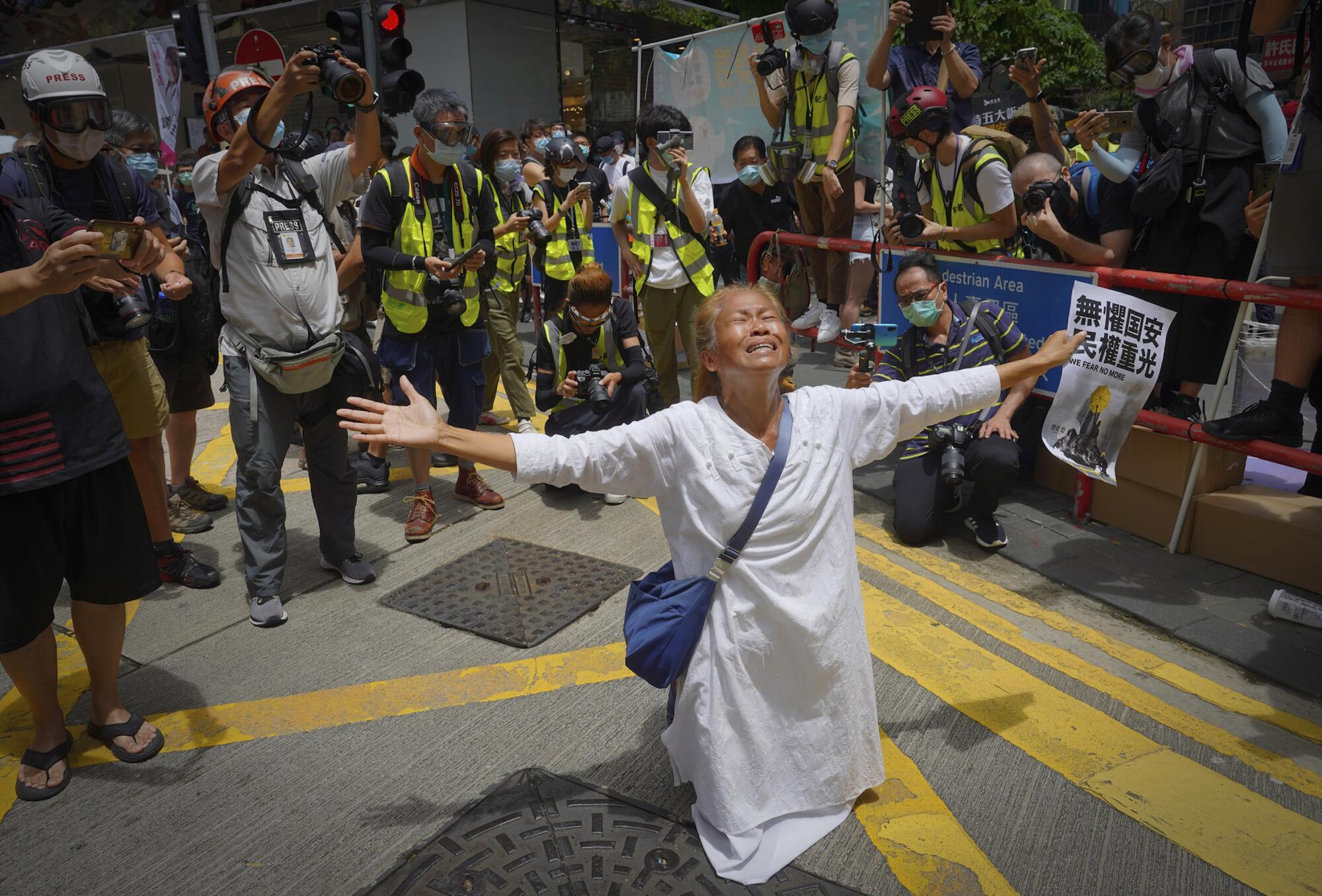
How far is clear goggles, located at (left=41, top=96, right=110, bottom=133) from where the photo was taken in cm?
349

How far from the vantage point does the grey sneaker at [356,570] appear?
4.50 metres

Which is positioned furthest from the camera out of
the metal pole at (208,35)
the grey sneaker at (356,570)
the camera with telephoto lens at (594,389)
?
the metal pole at (208,35)

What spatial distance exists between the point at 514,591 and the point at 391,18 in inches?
188

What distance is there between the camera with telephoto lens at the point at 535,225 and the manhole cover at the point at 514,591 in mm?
1964

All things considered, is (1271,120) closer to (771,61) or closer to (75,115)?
(771,61)

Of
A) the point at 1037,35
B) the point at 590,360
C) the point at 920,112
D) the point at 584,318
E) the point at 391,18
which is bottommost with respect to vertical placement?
the point at 590,360

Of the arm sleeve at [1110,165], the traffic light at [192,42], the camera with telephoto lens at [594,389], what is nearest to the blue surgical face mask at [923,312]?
the arm sleeve at [1110,165]

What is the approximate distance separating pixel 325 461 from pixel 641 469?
2317 millimetres

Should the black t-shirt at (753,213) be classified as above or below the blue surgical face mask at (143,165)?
below

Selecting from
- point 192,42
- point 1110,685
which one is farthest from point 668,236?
point 192,42

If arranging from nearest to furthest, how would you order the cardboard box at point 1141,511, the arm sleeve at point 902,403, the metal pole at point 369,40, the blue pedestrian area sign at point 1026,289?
1. the arm sleeve at point 902,403
2. the cardboard box at point 1141,511
3. the blue pedestrian area sign at point 1026,289
4. the metal pole at point 369,40

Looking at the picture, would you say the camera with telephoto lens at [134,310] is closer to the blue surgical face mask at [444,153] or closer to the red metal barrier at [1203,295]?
the blue surgical face mask at [444,153]

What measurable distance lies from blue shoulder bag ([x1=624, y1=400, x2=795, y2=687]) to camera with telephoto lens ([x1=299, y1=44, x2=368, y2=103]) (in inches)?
93.3

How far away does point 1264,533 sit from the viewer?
4.04m
